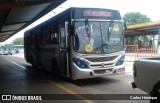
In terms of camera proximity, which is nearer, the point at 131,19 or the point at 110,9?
the point at 110,9

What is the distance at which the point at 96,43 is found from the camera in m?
11.9

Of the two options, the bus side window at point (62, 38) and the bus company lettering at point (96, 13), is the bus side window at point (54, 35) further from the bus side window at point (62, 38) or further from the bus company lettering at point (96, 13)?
the bus company lettering at point (96, 13)

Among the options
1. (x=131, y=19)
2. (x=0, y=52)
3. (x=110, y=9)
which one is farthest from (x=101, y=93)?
(x=131, y=19)

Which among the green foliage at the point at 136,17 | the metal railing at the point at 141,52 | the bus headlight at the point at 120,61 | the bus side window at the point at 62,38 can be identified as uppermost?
the green foliage at the point at 136,17

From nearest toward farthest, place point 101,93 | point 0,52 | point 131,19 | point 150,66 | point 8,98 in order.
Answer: point 150,66, point 8,98, point 101,93, point 0,52, point 131,19

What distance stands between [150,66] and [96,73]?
19.3 feet

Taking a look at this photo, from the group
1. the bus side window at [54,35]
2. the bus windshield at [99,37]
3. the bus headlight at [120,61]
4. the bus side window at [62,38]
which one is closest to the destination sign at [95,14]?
the bus windshield at [99,37]

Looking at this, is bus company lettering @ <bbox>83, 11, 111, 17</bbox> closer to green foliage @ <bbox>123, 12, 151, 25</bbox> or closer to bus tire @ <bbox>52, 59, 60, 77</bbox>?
bus tire @ <bbox>52, 59, 60, 77</bbox>

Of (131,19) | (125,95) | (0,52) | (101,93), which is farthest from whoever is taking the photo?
(131,19)

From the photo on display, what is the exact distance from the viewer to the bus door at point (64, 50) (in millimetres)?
12172

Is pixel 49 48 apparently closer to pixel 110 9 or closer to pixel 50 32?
pixel 50 32

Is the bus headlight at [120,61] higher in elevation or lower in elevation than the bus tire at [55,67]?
higher

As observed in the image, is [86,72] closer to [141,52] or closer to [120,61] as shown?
[120,61]

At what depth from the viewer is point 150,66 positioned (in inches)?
239
